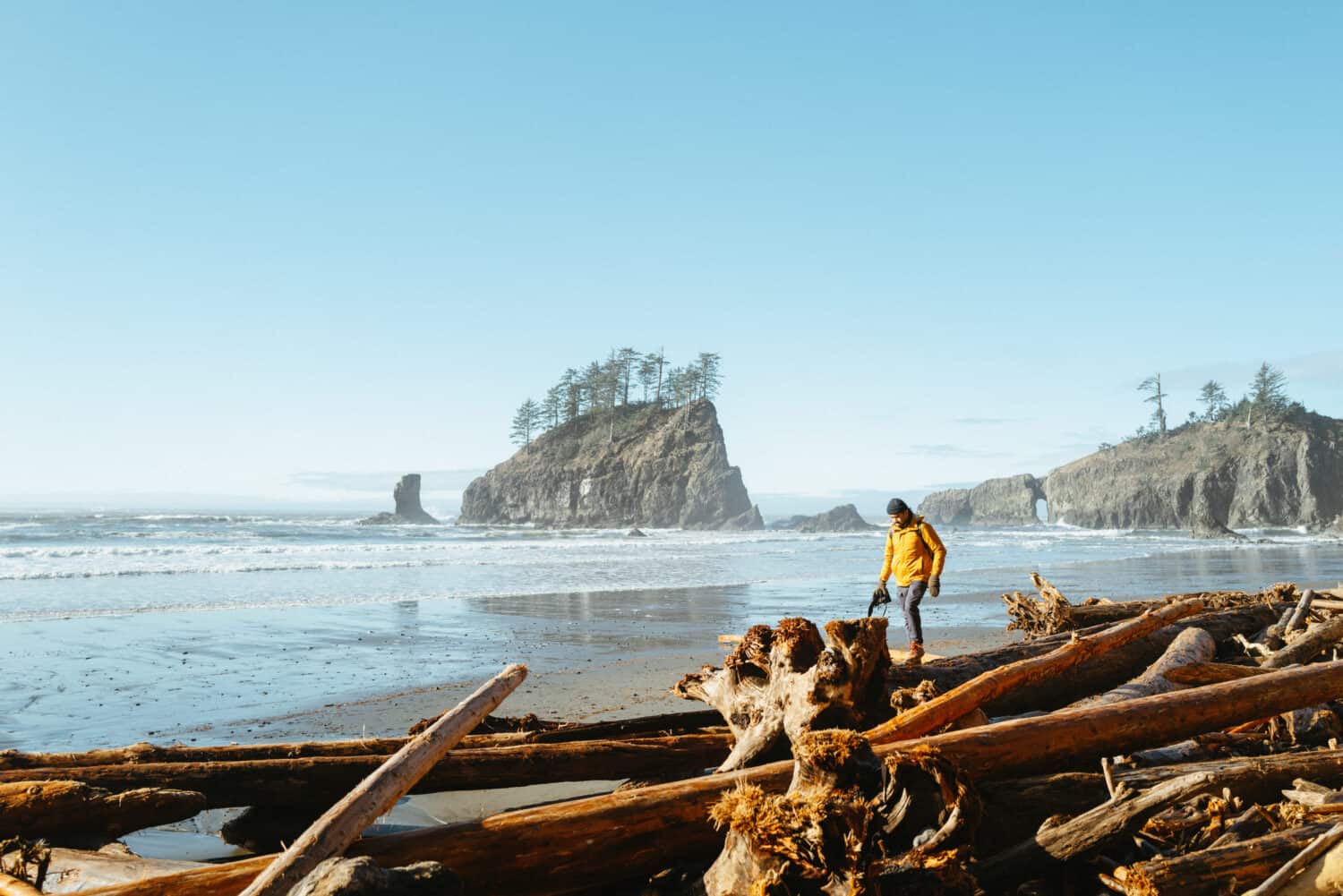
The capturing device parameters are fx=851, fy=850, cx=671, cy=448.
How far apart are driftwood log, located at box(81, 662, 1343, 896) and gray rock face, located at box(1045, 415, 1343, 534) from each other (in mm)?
71562

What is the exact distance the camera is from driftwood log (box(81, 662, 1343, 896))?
286cm

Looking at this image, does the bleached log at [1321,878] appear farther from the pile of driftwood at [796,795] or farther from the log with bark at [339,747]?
the log with bark at [339,747]

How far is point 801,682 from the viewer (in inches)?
138

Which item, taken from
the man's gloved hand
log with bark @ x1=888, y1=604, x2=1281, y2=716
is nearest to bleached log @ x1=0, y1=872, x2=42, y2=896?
log with bark @ x1=888, y1=604, x2=1281, y2=716

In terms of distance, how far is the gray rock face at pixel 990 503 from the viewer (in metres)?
98.1

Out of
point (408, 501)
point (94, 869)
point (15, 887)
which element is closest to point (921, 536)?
point (94, 869)

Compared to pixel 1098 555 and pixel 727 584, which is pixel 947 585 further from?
pixel 1098 555

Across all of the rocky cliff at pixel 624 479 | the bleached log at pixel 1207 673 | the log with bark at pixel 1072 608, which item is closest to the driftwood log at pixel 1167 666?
the bleached log at pixel 1207 673

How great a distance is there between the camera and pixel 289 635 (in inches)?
484

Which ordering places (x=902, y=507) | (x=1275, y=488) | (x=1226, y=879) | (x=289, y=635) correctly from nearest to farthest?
(x=1226, y=879) < (x=902, y=507) < (x=289, y=635) < (x=1275, y=488)

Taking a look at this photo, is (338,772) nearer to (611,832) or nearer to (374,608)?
(611,832)

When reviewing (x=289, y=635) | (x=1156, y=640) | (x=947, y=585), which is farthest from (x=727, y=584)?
(x=1156, y=640)

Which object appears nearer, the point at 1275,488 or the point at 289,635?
the point at 289,635

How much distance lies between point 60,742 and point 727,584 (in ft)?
50.5
